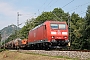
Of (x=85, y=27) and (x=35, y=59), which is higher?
(x=85, y=27)

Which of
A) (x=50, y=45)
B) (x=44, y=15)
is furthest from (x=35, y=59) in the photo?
(x=44, y=15)

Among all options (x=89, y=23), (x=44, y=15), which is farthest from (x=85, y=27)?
(x=44, y=15)

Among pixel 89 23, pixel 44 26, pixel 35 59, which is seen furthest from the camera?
pixel 89 23

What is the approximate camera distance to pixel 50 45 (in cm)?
2675

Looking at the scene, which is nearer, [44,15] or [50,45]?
[50,45]

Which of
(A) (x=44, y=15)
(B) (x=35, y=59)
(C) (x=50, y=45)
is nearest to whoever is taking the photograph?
(B) (x=35, y=59)

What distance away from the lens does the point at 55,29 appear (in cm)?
2789

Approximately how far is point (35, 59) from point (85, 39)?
27.9 m

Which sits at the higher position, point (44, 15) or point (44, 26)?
point (44, 15)

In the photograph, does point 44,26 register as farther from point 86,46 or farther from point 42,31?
point 86,46

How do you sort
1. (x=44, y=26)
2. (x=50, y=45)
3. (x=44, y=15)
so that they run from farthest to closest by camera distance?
(x=44, y=15), (x=44, y=26), (x=50, y=45)

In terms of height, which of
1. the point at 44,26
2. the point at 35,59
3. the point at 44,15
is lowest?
the point at 35,59

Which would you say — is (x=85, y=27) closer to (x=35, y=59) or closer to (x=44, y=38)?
(x=44, y=38)

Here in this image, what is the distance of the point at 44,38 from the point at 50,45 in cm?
193
